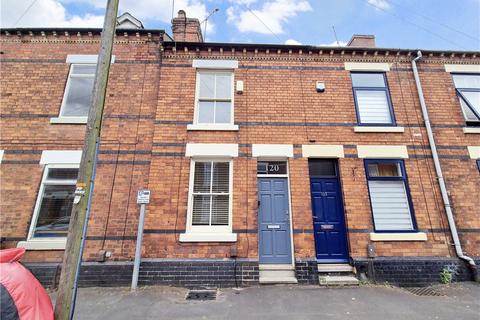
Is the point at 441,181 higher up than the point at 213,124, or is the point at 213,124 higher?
the point at 213,124

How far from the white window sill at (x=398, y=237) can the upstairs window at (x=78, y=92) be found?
8762 millimetres

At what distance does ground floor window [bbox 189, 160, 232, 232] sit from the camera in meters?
6.12

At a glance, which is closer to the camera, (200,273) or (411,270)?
(200,273)

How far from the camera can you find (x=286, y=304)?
15.1 feet

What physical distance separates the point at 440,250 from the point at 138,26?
11.1 m

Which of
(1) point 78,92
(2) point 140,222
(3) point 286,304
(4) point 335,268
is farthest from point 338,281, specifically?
(1) point 78,92

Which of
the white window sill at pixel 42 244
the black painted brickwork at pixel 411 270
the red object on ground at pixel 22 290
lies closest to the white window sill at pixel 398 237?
the black painted brickwork at pixel 411 270

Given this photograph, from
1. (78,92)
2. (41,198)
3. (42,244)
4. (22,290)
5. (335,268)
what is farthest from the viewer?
(78,92)

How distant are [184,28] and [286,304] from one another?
27.9ft

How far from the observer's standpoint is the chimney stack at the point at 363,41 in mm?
8156

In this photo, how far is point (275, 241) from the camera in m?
6.10

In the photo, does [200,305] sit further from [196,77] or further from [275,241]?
[196,77]

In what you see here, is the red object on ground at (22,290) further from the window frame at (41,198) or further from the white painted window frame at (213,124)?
the white painted window frame at (213,124)

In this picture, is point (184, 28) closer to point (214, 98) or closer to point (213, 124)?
point (214, 98)
